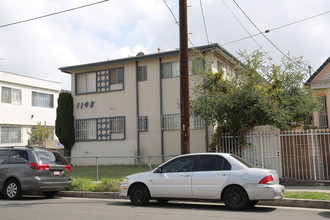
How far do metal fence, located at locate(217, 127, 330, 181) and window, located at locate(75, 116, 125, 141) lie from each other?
30.4 feet

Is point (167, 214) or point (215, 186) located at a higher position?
point (215, 186)

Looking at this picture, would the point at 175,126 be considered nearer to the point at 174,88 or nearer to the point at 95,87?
the point at 174,88

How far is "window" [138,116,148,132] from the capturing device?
21516mm

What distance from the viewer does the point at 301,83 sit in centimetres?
1499

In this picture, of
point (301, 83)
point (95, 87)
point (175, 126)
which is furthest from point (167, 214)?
point (95, 87)

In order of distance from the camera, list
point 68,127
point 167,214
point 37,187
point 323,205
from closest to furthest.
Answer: point 167,214
point 323,205
point 37,187
point 68,127

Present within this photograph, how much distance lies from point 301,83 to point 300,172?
3937 millimetres

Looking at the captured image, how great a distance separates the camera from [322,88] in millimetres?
20266

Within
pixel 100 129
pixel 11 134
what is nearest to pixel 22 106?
pixel 11 134

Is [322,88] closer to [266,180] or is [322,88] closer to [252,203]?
[252,203]

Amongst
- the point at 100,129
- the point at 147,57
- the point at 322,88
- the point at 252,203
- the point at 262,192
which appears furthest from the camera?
the point at 100,129

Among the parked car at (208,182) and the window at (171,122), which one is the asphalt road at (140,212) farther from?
the window at (171,122)

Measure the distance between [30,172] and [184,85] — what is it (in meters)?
5.49

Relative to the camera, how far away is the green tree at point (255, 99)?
13.6 m
